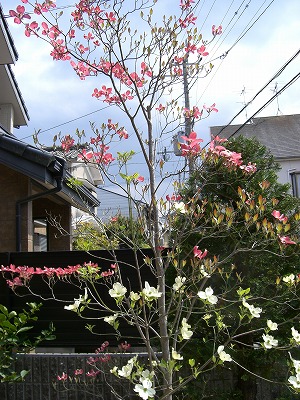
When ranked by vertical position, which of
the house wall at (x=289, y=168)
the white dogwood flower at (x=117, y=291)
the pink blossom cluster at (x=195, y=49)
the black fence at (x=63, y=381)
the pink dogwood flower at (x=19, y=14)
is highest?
the house wall at (x=289, y=168)

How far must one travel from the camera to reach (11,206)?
701 cm

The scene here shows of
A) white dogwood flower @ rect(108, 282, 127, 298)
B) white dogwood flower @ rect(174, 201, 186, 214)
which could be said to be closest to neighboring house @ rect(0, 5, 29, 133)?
white dogwood flower @ rect(174, 201, 186, 214)

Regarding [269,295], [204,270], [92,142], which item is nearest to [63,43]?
[92,142]

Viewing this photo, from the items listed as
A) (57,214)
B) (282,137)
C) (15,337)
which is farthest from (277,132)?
(15,337)

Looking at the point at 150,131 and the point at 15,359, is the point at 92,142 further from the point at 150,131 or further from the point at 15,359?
A: the point at 15,359

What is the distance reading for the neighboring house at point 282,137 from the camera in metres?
22.1

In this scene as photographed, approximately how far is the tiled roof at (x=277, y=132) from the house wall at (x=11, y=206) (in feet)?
52.5

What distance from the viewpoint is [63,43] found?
12.3 feet

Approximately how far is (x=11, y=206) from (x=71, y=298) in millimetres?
2088

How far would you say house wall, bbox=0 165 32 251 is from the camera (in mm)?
6980

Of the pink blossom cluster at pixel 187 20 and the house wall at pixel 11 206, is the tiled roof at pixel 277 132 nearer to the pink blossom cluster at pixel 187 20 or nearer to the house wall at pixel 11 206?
the house wall at pixel 11 206

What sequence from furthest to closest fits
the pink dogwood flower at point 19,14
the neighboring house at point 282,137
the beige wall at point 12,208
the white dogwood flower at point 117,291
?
the neighboring house at point 282,137, the beige wall at point 12,208, the pink dogwood flower at point 19,14, the white dogwood flower at point 117,291

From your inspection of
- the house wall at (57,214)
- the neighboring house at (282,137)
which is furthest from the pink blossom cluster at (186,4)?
the neighboring house at (282,137)

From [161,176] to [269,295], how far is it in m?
1.61
